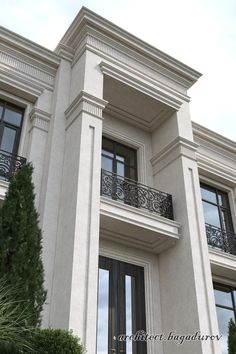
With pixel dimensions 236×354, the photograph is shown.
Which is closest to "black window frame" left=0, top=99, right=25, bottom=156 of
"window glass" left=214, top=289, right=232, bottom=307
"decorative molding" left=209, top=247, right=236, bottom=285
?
"decorative molding" left=209, top=247, right=236, bottom=285

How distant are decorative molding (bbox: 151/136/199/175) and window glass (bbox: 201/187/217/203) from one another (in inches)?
88.2

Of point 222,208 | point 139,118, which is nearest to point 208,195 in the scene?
point 222,208

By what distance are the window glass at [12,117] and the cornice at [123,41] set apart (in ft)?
8.12

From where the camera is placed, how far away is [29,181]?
6953 millimetres

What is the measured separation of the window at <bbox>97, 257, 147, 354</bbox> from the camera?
825 cm

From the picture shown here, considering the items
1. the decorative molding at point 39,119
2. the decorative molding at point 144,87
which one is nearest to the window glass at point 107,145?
the decorative molding at point 144,87

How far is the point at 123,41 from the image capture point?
1100 centimetres

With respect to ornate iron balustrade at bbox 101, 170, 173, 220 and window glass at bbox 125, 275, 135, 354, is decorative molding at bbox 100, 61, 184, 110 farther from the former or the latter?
window glass at bbox 125, 275, 135, 354

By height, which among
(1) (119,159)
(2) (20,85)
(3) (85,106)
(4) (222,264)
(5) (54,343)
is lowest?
(5) (54,343)

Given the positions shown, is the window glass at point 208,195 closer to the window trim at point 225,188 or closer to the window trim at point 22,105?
the window trim at point 225,188

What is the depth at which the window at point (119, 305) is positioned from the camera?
8.25m

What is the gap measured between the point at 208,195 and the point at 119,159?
323 centimetres

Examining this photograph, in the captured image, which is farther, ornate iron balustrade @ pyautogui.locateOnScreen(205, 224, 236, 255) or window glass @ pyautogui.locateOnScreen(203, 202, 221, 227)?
window glass @ pyautogui.locateOnScreen(203, 202, 221, 227)

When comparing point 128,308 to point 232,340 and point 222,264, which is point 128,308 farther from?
point 222,264
